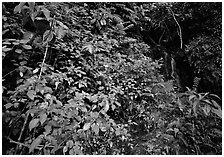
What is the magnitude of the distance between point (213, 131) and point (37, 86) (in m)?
1.61

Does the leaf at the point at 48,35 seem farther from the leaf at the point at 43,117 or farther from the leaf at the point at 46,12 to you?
the leaf at the point at 43,117

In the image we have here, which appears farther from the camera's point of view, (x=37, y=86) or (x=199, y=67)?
(x=199, y=67)

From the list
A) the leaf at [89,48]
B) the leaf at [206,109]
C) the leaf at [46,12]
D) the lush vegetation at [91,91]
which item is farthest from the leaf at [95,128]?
the leaf at [206,109]

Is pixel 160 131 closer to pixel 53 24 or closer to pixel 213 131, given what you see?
pixel 213 131

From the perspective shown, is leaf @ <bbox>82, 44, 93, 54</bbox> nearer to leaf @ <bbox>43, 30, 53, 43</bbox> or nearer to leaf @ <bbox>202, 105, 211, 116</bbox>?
leaf @ <bbox>43, 30, 53, 43</bbox>

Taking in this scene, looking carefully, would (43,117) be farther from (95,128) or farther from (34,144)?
(95,128)

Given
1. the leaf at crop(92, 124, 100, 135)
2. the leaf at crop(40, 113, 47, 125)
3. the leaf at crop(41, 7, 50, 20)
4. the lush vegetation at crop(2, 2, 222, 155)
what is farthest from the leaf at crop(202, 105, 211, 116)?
the leaf at crop(41, 7, 50, 20)

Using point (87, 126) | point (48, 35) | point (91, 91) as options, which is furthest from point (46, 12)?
point (87, 126)

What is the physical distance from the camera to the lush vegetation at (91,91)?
4.95 feet

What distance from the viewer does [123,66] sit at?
2.05 m

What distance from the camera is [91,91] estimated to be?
1.86m

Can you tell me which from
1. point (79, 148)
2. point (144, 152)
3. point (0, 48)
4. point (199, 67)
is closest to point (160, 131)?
point (144, 152)

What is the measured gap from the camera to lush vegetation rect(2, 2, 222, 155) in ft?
4.95

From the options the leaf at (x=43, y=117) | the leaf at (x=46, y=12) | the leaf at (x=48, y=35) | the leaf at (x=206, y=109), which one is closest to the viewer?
the leaf at (x=43, y=117)
